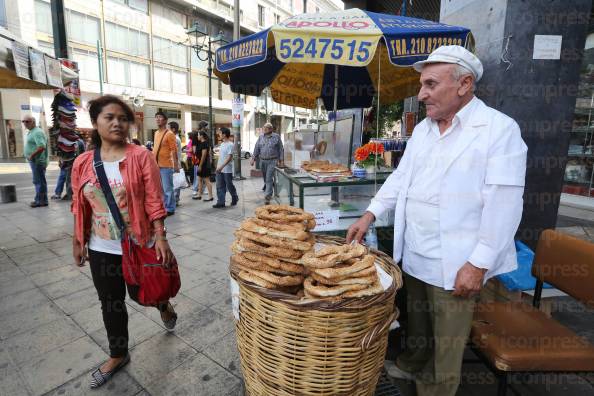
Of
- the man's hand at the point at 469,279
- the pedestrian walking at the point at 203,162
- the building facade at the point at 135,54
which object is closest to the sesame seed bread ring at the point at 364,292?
the man's hand at the point at 469,279

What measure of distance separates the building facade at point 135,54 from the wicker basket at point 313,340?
55.2 feet

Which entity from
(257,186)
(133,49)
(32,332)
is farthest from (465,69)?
(133,49)

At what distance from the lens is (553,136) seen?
3.28 metres

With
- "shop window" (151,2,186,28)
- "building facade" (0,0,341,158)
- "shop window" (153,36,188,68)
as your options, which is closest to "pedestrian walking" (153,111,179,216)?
"building facade" (0,0,341,158)

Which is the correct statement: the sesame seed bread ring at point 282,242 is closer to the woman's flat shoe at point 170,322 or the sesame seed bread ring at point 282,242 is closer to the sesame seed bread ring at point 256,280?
the sesame seed bread ring at point 256,280

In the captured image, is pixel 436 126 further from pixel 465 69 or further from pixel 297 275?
pixel 297 275

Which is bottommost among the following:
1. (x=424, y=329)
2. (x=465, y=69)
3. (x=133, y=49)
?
(x=424, y=329)

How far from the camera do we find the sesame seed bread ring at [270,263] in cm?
148

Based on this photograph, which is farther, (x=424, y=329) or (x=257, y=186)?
(x=257, y=186)

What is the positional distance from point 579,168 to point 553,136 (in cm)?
568

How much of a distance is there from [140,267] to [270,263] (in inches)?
50.9

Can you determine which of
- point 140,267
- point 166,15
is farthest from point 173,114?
point 140,267

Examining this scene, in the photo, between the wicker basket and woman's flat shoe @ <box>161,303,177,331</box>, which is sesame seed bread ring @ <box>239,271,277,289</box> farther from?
woman's flat shoe @ <box>161,303,177,331</box>

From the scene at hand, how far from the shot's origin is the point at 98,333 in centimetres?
285
